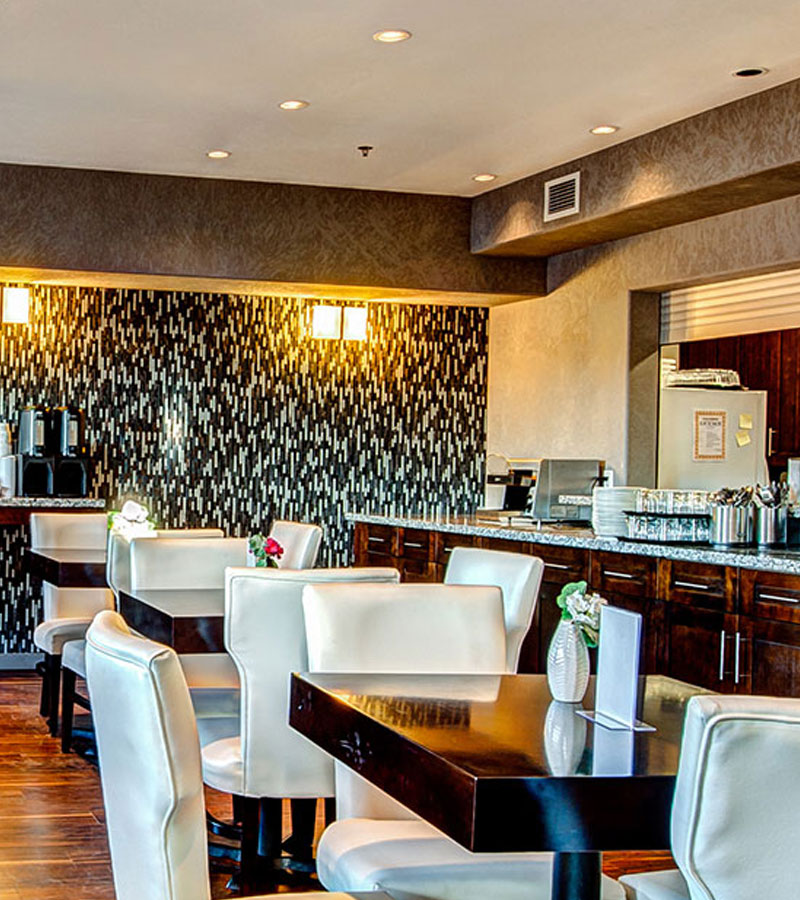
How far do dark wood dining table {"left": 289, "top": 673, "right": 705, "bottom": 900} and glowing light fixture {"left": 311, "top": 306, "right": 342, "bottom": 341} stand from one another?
5893mm

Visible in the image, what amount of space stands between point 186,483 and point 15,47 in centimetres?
362

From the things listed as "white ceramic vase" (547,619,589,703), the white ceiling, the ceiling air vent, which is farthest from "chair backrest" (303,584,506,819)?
the ceiling air vent

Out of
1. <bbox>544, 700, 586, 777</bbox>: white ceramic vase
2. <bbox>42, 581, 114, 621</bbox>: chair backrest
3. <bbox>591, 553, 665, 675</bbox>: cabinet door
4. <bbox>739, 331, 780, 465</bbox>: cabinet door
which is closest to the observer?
<bbox>544, 700, 586, 777</bbox>: white ceramic vase

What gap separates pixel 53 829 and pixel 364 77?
3.09 m

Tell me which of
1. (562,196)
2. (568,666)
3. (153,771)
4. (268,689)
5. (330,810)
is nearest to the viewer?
(153,771)

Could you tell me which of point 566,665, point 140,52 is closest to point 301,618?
point 566,665

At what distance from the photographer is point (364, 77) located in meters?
5.55

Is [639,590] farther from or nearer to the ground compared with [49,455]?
nearer to the ground

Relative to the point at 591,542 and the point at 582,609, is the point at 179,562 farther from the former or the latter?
the point at 582,609

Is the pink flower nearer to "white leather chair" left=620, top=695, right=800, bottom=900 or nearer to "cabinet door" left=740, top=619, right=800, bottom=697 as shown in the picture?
"cabinet door" left=740, top=619, right=800, bottom=697

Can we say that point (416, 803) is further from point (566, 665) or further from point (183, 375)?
point (183, 375)

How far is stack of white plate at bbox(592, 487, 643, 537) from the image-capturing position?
5.98 meters

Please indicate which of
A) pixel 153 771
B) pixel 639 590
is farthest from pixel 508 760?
pixel 639 590

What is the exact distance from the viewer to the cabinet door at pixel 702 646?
16.1 feet
